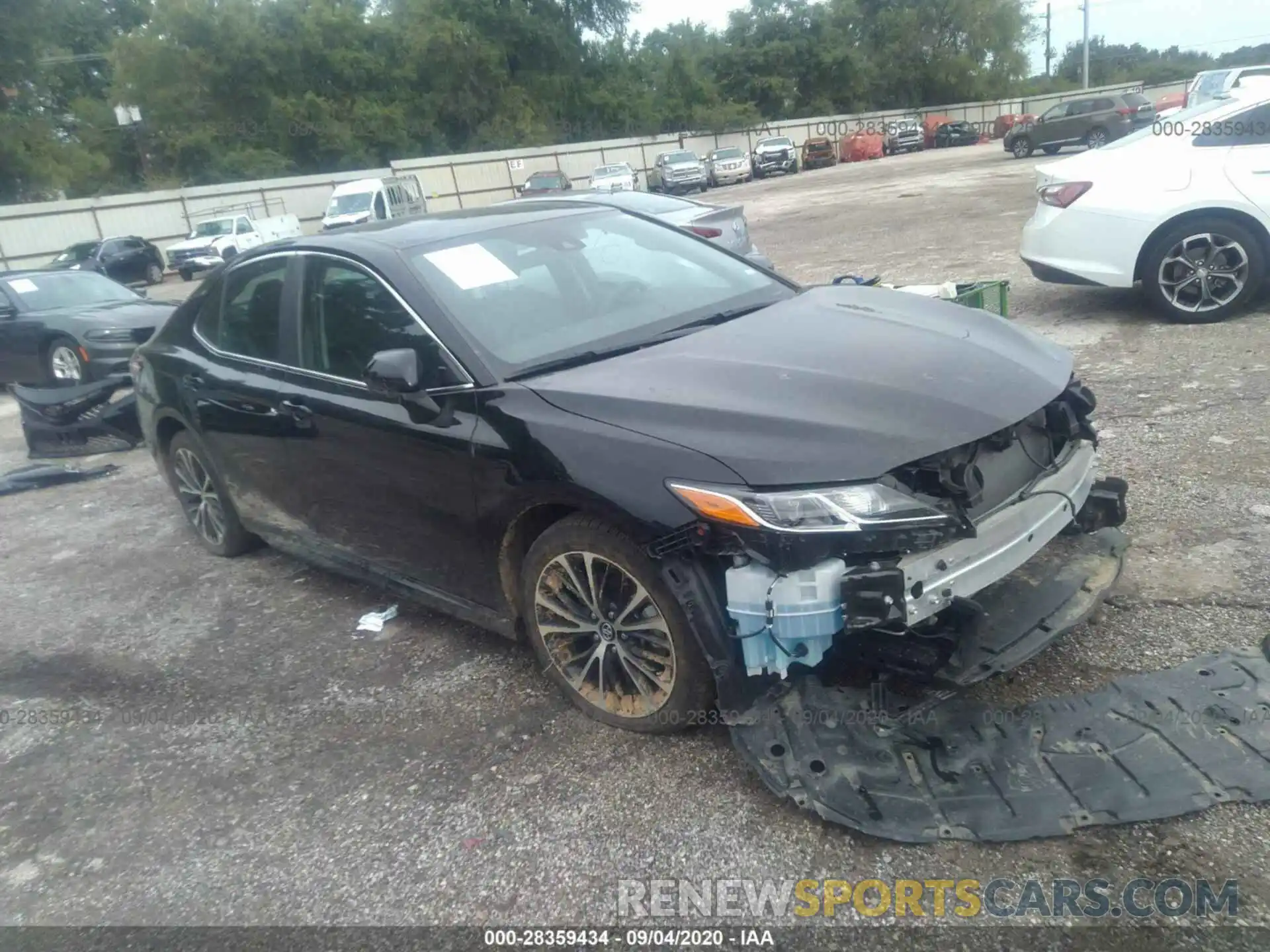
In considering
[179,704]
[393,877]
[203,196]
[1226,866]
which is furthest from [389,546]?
[203,196]

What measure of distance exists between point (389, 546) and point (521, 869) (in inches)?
60.9

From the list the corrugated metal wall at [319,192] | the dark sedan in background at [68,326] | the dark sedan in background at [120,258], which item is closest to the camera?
the dark sedan in background at [68,326]

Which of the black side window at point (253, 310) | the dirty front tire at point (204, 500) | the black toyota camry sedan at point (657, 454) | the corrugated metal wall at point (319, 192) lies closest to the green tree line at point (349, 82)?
the corrugated metal wall at point (319, 192)

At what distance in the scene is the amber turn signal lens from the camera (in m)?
2.77

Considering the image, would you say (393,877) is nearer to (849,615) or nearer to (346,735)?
(346,735)

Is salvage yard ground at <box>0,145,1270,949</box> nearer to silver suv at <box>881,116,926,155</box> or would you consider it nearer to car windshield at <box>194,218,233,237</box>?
car windshield at <box>194,218,233,237</box>

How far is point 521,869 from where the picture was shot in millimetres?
2830

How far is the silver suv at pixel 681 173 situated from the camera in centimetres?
4012

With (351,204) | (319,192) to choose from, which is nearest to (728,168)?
(319,192)

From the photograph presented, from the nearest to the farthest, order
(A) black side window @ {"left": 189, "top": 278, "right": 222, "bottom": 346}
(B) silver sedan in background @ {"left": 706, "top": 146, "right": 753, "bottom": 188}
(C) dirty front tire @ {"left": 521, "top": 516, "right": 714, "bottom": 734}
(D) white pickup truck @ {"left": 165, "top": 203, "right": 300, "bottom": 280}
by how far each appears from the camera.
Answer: (C) dirty front tire @ {"left": 521, "top": 516, "right": 714, "bottom": 734}
(A) black side window @ {"left": 189, "top": 278, "right": 222, "bottom": 346}
(D) white pickup truck @ {"left": 165, "top": 203, "right": 300, "bottom": 280}
(B) silver sedan in background @ {"left": 706, "top": 146, "right": 753, "bottom": 188}

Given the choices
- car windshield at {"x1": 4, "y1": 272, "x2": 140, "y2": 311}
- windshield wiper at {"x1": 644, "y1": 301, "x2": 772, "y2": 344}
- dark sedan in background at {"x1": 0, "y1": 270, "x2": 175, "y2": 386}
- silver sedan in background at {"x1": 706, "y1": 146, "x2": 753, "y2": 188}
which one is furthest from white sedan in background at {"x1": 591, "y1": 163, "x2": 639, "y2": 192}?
windshield wiper at {"x1": 644, "y1": 301, "x2": 772, "y2": 344}

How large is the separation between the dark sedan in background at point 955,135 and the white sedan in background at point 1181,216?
47145 mm

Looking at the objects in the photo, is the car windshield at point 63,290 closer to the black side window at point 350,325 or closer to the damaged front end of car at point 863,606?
the black side window at point 350,325

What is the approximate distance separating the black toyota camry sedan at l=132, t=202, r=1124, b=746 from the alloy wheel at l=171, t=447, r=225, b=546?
0.69 meters
